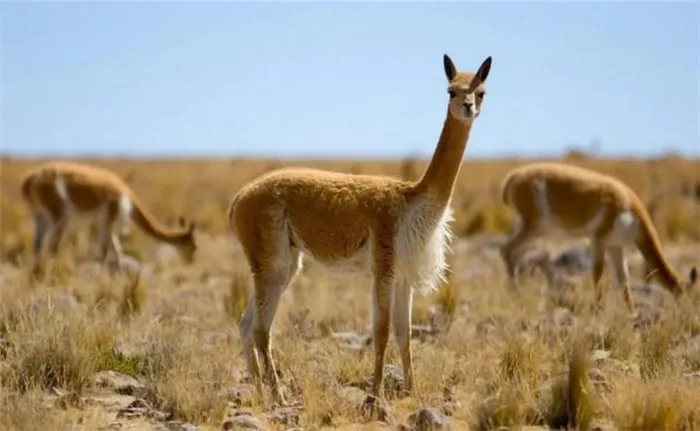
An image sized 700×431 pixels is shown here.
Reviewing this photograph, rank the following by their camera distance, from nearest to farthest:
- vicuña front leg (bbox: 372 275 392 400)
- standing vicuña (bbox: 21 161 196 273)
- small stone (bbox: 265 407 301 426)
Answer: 1. small stone (bbox: 265 407 301 426)
2. vicuña front leg (bbox: 372 275 392 400)
3. standing vicuña (bbox: 21 161 196 273)

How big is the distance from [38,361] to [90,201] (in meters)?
8.28

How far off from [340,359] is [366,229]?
4.69ft

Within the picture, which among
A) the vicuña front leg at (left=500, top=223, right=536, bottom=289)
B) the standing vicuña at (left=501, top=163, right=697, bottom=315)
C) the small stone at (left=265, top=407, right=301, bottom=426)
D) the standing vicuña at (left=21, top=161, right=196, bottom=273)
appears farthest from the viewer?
the standing vicuña at (left=21, top=161, right=196, bottom=273)

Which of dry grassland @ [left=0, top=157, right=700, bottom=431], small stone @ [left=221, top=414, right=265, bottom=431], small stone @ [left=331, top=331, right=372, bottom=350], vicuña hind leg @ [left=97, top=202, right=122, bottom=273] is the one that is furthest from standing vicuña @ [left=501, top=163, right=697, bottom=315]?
small stone @ [left=221, top=414, right=265, bottom=431]

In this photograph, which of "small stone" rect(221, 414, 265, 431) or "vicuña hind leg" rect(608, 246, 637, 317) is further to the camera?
"vicuña hind leg" rect(608, 246, 637, 317)

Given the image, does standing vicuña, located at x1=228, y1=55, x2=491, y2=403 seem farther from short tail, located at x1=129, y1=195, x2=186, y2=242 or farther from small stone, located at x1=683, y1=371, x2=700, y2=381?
short tail, located at x1=129, y1=195, x2=186, y2=242

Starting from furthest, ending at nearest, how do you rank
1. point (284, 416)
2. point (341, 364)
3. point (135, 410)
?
point (341, 364) → point (135, 410) → point (284, 416)

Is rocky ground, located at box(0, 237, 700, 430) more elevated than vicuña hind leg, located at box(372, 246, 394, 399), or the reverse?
vicuña hind leg, located at box(372, 246, 394, 399)

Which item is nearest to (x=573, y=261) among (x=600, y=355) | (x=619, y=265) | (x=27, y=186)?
(x=619, y=265)

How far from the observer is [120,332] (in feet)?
32.2

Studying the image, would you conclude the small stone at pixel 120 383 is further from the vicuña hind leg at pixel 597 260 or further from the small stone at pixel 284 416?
the vicuña hind leg at pixel 597 260

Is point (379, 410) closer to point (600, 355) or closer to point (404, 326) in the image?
point (404, 326)

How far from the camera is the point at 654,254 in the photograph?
43.1ft

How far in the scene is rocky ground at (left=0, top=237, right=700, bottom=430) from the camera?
679 cm
